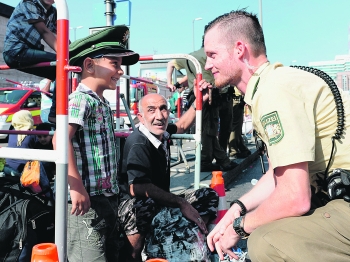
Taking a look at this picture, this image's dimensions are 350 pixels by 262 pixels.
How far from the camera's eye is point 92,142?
206cm

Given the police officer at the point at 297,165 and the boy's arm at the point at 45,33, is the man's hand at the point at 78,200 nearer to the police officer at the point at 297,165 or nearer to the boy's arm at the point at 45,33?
the police officer at the point at 297,165

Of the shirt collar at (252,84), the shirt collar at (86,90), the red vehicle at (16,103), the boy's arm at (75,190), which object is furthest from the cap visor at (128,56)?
the red vehicle at (16,103)

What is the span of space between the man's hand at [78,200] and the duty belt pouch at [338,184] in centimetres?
117

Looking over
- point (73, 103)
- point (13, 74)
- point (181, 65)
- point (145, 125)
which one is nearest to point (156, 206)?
point (145, 125)

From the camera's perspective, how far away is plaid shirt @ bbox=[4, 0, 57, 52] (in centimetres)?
276

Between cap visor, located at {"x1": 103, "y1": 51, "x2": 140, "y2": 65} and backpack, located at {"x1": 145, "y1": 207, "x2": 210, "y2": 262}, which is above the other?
cap visor, located at {"x1": 103, "y1": 51, "x2": 140, "y2": 65}

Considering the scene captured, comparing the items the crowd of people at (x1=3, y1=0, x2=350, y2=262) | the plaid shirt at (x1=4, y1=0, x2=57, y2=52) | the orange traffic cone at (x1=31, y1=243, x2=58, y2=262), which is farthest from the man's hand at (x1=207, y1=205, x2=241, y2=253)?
the plaid shirt at (x1=4, y1=0, x2=57, y2=52)

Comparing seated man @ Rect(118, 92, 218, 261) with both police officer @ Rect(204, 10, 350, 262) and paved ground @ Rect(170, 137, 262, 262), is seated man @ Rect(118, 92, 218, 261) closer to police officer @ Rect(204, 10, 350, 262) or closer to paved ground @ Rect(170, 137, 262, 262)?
police officer @ Rect(204, 10, 350, 262)

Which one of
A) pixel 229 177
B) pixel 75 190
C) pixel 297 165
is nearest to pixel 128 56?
pixel 75 190

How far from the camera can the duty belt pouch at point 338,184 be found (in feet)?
5.23

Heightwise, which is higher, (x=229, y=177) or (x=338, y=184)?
(x=338, y=184)

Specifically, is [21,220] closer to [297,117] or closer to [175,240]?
[175,240]

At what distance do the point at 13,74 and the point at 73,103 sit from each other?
80.6ft

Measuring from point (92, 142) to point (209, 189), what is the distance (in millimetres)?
1308
